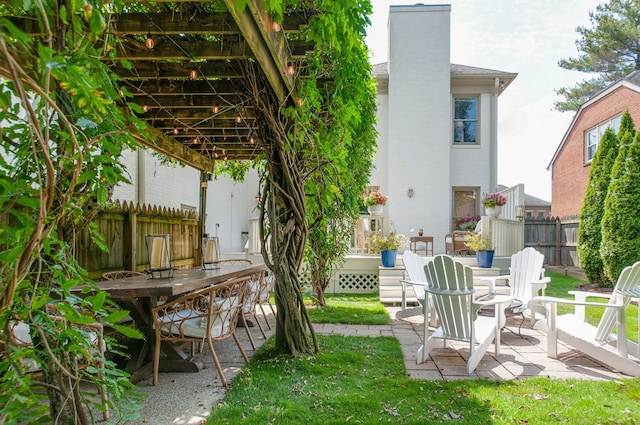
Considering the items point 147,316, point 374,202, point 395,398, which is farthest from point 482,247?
point 147,316

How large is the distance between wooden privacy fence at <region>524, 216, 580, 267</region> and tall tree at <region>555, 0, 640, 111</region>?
8.98 meters

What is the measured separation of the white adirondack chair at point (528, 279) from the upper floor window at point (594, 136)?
382 inches

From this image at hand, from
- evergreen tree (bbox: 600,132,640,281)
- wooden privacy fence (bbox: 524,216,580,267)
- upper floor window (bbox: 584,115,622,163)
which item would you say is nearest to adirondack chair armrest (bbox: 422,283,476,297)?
evergreen tree (bbox: 600,132,640,281)

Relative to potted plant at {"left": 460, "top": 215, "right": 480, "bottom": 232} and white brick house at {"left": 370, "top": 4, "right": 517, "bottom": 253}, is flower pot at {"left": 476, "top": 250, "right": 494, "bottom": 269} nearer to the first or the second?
potted plant at {"left": 460, "top": 215, "right": 480, "bottom": 232}

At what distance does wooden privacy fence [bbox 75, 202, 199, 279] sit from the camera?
4.77 meters

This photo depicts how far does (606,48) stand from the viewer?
17.0 meters

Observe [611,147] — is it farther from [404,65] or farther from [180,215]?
[180,215]

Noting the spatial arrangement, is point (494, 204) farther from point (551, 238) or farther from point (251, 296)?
point (251, 296)

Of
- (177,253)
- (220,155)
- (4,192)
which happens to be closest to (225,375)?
(4,192)

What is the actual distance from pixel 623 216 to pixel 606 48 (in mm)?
13015

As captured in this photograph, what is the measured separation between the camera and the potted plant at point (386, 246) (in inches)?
A: 328

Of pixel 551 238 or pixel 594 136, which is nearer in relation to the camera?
pixel 551 238

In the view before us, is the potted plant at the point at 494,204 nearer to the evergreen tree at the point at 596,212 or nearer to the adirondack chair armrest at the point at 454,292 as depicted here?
the evergreen tree at the point at 596,212

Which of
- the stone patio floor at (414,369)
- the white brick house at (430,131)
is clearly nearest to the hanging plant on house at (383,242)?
the white brick house at (430,131)
